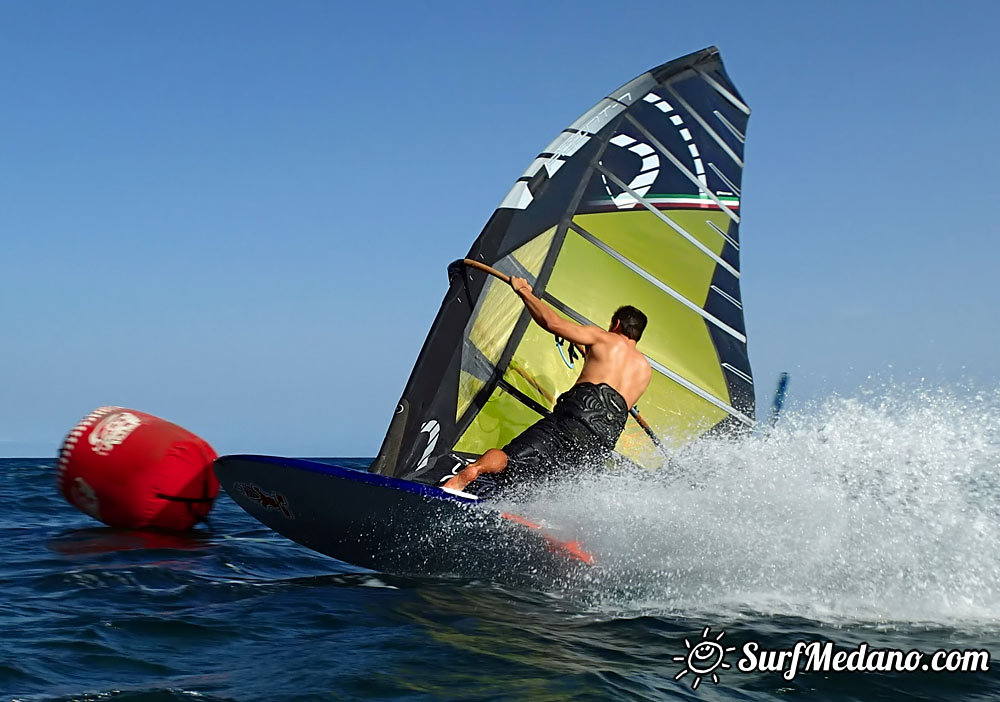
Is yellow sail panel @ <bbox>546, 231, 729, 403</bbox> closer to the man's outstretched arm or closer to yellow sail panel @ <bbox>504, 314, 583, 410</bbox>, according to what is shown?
yellow sail panel @ <bbox>504, 314, 583, 410</bbox>

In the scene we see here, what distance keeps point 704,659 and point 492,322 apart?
4253 mm

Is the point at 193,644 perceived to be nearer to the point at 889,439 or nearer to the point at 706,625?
the point at 706,625

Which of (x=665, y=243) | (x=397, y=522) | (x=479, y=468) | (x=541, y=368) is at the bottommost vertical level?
(x=397, y=522)

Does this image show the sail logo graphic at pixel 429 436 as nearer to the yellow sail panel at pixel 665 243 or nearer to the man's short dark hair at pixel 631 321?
the man's short dark hair at pixel 631 321

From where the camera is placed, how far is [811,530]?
499 cm

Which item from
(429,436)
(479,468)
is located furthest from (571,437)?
(429,436)

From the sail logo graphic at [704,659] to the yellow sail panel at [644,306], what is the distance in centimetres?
423

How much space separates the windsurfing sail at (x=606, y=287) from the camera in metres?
7.39

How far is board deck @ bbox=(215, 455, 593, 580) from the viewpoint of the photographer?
4.84 metres

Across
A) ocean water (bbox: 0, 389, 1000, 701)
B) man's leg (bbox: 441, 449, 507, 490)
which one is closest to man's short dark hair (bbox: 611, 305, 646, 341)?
ocean water (bbox: 0, 389, 1000, 701)

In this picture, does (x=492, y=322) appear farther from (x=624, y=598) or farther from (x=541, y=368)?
(x=624, y=598)

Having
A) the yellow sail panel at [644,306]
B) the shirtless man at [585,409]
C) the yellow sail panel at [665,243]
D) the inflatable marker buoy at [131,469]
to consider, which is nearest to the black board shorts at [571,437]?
the shirtless man at [585,409]

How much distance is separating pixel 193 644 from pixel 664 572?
8.21 ft

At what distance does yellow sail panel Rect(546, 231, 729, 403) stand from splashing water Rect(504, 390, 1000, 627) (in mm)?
2752
